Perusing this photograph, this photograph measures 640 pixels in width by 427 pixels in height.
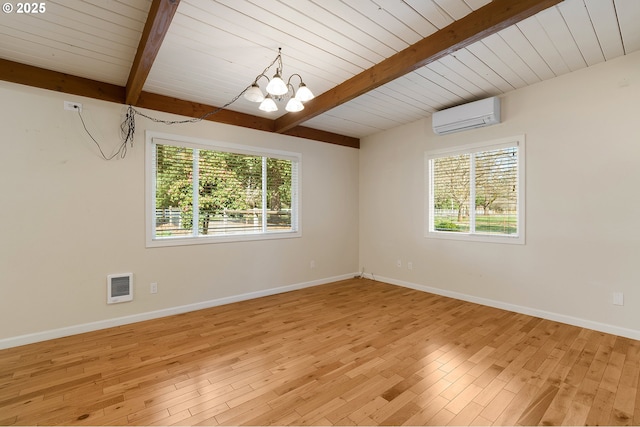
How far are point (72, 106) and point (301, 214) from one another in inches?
123

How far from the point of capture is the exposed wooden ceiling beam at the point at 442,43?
81.0 inches

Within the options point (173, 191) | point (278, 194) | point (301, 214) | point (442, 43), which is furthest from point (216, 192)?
point (442, 43)

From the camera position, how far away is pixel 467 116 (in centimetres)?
393

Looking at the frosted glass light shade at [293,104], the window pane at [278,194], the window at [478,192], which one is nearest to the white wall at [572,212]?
the window at [478,192]

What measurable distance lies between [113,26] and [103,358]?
275 centimetres

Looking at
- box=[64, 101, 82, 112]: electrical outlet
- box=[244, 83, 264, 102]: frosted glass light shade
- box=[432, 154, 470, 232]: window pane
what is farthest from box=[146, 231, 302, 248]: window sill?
box=[432, 154, 470, 232]: window pane

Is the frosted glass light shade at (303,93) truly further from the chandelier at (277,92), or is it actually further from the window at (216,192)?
the window at (216,192)

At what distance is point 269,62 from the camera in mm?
2871

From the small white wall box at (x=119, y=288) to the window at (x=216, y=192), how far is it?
473mm

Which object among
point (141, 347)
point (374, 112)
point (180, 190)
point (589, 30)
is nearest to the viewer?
point (589, 30)

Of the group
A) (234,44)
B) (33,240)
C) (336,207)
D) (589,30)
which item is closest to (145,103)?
(234,44)

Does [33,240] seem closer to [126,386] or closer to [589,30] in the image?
[126,386]

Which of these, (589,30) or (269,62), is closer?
(589,30)

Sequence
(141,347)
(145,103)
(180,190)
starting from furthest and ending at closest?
(180,190), (145,103), (141,347)
